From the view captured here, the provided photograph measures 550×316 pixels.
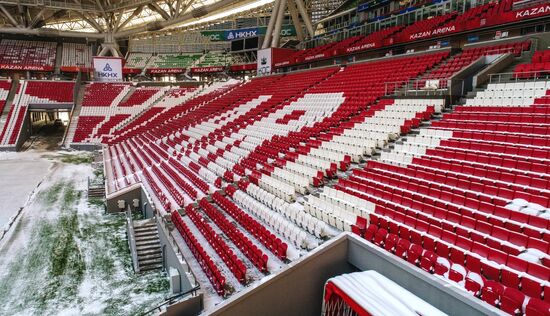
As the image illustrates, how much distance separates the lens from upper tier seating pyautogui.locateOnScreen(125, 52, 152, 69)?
44816 mm

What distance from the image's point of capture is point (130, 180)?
15641 millimetres

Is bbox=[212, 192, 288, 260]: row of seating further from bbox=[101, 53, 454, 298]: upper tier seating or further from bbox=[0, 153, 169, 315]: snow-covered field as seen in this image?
bbox=[0, 153, 169, 315]: snow-covered field

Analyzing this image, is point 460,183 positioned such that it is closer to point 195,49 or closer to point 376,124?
point 376,124

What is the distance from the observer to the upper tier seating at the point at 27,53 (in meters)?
41.5

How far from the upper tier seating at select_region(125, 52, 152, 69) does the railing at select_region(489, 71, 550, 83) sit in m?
40.7

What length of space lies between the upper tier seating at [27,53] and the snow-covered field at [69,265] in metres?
33.6

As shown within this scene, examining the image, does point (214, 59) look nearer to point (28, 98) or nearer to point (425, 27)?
point (28, 98)

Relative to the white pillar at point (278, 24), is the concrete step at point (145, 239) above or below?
below

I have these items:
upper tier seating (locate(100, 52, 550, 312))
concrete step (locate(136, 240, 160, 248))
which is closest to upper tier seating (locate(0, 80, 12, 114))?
upper tier seating (locate(100, 52, 550, 312))

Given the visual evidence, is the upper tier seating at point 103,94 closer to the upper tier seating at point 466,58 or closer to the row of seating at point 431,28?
the row of seating at point 431,28

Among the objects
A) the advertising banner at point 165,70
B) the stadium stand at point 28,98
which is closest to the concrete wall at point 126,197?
the stadium stand at point 28,98

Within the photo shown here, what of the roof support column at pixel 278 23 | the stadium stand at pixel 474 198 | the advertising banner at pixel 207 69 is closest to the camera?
the stadium stand at pixel 474 198

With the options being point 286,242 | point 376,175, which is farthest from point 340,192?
point 286,242

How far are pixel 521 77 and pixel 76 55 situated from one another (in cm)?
4807
